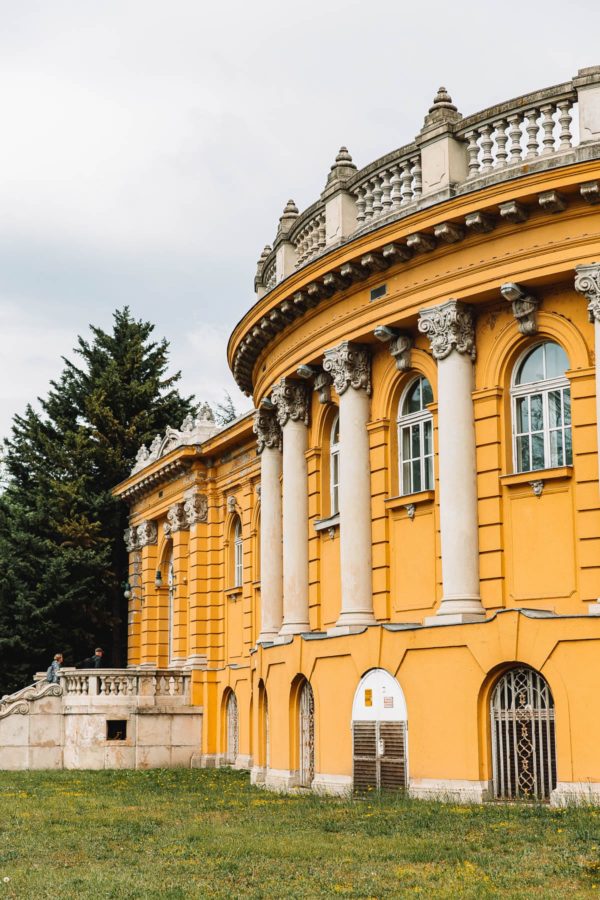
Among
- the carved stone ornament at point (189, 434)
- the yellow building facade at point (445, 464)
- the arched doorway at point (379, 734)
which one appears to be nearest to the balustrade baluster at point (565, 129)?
the yellow building facade at point (445, 464)

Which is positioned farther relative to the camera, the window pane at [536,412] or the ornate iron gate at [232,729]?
the ornate iron gate at [232,729]

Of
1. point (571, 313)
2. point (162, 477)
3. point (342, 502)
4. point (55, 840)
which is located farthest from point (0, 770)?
point (571, 313)

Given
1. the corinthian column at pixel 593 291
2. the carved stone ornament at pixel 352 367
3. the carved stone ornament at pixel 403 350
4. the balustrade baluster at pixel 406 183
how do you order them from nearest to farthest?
the corinthian column at pixel 593 291 < the balustrade baluster at pixel 406 183 < the carved stone ornament at pixel 403 350 < the carved stone ornament at pixel 352 367

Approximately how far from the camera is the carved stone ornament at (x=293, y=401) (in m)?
24.5

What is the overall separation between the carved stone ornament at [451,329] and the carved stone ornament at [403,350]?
1170mm

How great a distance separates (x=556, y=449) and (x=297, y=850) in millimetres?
8055

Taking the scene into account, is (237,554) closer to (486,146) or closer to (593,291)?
(486,146)

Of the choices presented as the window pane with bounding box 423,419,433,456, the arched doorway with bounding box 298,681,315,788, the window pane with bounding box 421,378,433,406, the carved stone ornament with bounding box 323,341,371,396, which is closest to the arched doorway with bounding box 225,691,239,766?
the arched doorway with bounding box 298,681,315,788

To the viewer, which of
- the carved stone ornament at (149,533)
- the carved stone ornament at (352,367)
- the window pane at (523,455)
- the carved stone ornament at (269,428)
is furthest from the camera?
the carved stone ornament at (149,533)

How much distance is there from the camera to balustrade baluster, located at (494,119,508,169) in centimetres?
1966

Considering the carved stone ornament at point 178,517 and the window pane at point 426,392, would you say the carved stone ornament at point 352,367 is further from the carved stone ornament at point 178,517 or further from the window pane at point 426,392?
the carved stone ornament at point 178,517

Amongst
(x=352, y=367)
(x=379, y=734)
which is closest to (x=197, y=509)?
(x=352, y=367)

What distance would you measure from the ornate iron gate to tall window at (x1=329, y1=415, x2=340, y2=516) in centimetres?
1341

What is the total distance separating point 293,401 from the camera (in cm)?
2456
